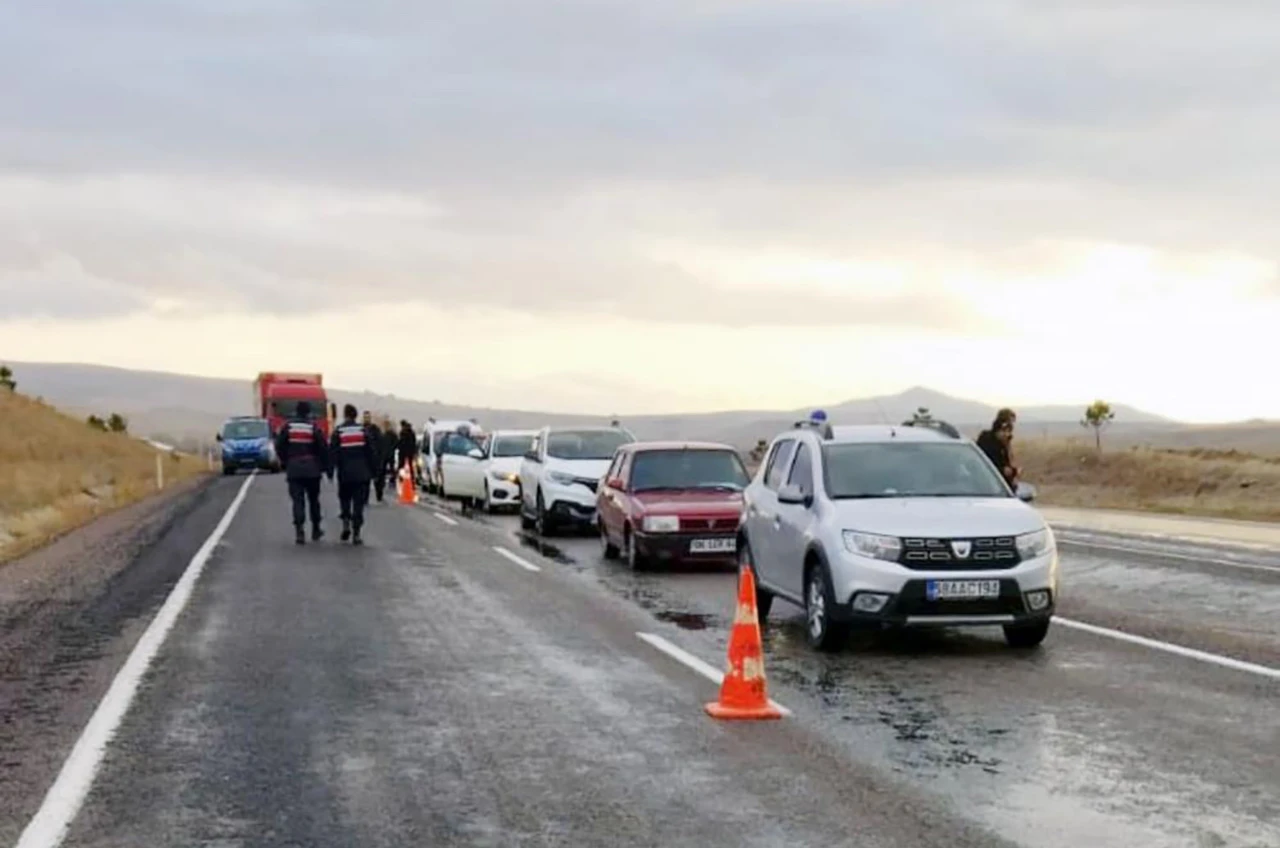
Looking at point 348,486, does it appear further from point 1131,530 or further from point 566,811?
point 566,811

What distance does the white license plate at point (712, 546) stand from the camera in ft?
64.9

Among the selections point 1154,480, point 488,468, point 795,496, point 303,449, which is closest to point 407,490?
point 488,468

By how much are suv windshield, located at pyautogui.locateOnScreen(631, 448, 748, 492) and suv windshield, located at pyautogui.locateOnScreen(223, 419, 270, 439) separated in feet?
123

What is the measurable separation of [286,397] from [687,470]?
127ft

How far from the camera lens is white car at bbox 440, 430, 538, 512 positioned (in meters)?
33.8

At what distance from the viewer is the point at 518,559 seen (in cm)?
2130

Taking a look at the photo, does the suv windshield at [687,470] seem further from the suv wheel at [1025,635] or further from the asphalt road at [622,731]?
the suv wheel at [1025,635]

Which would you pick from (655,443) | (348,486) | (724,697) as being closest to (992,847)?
(724,697)

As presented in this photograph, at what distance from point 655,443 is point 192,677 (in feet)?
37.4

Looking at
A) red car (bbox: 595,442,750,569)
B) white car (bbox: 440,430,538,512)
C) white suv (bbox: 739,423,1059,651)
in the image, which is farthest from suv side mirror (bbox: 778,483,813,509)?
white car (bbox: 440,430,538,512)

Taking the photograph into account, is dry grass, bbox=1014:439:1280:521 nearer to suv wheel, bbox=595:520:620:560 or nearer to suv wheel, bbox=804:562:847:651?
suv wheel, bbox=595:520:620:560

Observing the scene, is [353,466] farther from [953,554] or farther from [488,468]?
[953,554]

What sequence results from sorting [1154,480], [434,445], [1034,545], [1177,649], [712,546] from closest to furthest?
[1034,545] < [1177,649] < [712,546] < [434,445] < [1154,480]

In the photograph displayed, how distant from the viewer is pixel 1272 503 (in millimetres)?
39531
